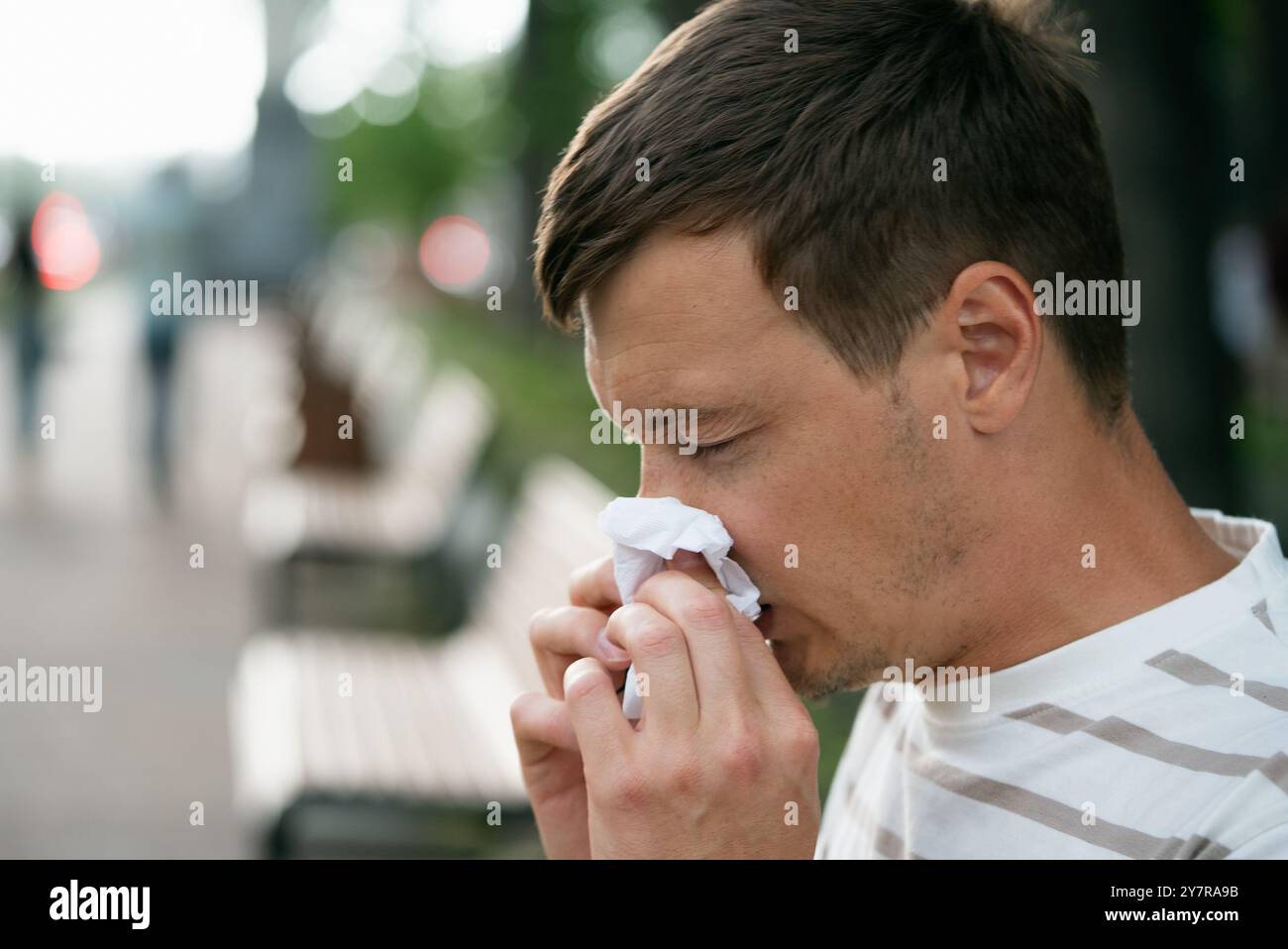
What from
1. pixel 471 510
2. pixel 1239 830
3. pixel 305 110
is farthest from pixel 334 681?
pixel 305 110

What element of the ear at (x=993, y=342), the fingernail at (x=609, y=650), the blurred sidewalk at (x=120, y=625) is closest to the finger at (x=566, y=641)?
the fingernail at (x=609, y=650)

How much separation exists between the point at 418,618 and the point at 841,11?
21.1ft

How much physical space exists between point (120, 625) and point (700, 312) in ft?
25.4

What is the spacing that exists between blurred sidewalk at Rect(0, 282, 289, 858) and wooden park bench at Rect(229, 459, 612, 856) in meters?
0.57

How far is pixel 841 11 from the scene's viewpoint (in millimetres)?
2209

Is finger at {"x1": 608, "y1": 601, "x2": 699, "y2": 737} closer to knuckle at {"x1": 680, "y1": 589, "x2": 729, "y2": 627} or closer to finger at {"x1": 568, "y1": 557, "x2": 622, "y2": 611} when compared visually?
knuckle at {"x1": 680, "y1": 589, "x2": 729, "y2": 627}

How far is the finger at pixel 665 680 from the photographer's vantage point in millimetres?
2053

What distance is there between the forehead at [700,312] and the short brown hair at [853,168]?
0.08 ft

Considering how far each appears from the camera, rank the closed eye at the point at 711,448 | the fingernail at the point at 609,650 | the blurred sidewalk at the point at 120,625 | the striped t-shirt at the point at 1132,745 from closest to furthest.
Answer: the striped t-shirt at the point at 1132,745 < the closed eye at the point at 711,448 < the fingernail at the point at 609,650 < the blurred sidewalk at the point at 120,625

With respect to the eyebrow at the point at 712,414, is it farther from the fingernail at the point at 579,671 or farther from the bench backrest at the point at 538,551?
the bench backrest at the point at 538,551

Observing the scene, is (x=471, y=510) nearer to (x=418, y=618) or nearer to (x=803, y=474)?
(x=418, y=618)

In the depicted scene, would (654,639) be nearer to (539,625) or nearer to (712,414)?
(712,414)

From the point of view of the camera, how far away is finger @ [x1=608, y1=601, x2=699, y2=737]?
2053 millimetres

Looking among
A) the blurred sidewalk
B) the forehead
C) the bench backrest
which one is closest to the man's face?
the forehead
